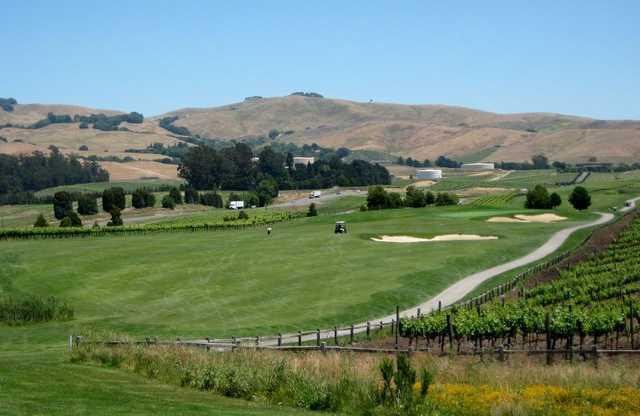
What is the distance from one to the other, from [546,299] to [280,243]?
45649mm

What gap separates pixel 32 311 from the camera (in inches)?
2366

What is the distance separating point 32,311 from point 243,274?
65.2ft

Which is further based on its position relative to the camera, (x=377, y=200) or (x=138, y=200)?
(x=138, y=200)

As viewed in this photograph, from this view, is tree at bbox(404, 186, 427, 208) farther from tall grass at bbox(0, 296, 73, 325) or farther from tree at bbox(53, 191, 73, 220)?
tall grass at bbox(0, 296, 73, 325)

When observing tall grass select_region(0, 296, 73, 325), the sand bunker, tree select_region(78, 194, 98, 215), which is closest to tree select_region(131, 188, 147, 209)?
tree select_region(78, 194, 98, 215)

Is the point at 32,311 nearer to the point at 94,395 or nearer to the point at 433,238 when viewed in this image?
the point at 94,395

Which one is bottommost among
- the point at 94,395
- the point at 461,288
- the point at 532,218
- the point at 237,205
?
the point at 461,288

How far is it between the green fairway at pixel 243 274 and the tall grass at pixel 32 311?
1186 millimetres

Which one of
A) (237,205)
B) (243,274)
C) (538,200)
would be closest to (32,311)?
(243,274)

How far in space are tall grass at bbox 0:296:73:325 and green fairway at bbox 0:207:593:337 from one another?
1.19 m

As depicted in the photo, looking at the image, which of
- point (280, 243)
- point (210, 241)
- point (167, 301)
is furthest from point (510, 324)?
point (210, 241)

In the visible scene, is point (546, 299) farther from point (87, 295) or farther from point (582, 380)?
point (87, 295)

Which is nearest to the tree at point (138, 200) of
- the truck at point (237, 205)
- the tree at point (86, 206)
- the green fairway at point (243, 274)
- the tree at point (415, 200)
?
the tree at point (86, 206)

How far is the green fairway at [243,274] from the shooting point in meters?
58.1
